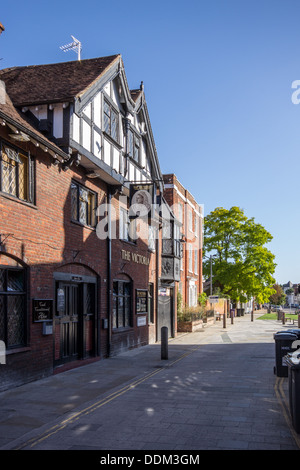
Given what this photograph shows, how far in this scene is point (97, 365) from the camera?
14.3 m

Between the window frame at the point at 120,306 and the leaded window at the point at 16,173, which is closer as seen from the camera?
the leaded window at the point at 16,173

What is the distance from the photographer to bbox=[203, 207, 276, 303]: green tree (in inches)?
1772

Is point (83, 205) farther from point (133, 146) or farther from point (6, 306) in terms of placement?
point (6, 306)

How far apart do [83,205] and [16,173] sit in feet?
12.7

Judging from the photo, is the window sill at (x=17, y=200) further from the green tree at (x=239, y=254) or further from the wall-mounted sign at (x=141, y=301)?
the green tree at (x=239, y=254)

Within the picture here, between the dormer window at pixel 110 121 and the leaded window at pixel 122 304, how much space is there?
5.33 m

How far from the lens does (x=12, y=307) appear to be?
10.9 meters

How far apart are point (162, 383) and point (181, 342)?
10773 mm

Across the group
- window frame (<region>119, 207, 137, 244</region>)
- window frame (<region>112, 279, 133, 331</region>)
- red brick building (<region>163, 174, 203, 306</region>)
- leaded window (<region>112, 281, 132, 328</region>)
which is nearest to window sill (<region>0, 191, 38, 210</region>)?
window frame (<region>112, 279, 133, 331</region>)

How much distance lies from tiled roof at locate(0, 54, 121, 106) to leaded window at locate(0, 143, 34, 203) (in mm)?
2407

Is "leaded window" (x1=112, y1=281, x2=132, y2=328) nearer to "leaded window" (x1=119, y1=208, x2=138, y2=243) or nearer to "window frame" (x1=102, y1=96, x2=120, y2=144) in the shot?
"leaded window" (x1=119, y1=208, x2=138, y2=243)

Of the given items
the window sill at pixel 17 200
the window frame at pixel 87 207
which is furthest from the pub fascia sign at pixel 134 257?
the window sill at pixel 17 200

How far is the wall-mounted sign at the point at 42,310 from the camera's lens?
11.5 m
